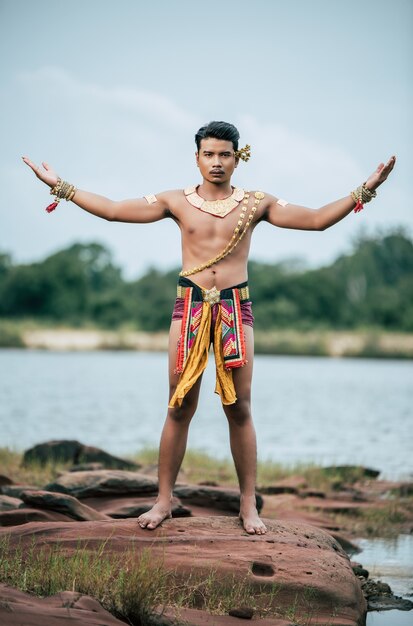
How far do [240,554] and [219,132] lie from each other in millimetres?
2316

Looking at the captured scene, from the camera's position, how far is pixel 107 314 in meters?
43.2

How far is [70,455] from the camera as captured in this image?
10.5 metres

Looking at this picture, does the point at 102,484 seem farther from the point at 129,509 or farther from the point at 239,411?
the point at 239,411

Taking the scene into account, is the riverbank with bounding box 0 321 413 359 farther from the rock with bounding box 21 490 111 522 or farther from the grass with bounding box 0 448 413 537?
the rock with bounding box 21 490 111 522

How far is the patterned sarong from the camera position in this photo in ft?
19.2

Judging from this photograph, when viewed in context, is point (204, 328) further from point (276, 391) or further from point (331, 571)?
point (276, 391)

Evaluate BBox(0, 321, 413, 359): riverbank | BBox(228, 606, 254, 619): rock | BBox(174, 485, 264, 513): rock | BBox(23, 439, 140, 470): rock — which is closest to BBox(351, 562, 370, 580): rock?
BBox(174, 485, 264, 513): rock

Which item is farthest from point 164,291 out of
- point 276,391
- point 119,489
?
point 119,489

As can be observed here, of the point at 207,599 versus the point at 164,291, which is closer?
the point at 207,599

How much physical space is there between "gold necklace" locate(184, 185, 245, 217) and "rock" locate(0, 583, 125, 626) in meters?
2.32

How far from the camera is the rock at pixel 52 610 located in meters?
4.19

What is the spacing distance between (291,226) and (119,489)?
2.70 meters

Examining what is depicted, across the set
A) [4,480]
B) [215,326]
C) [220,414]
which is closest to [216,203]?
[215,326]

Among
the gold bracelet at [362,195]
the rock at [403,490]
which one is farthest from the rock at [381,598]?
the rock at [403,490]
